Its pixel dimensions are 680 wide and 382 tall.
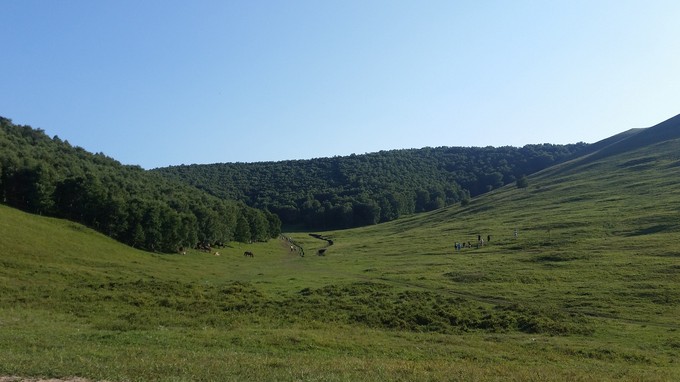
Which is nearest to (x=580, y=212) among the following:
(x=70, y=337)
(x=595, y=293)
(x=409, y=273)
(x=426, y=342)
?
(x=409, y=273)

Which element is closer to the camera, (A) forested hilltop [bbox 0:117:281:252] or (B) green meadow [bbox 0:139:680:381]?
(B) green meadow [bbox 0:139:680:381]

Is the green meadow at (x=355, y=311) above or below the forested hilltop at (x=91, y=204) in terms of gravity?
below

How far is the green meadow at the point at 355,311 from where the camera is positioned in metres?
21.7

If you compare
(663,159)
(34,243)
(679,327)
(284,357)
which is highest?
(663,159)

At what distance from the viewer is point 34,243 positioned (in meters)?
66.8

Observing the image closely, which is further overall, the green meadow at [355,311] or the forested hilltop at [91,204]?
the forested hilltop at [91,204]

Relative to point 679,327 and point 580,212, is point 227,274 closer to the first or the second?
point 679,327

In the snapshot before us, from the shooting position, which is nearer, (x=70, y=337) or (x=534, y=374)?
(x=534, y=374)

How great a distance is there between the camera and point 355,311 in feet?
138

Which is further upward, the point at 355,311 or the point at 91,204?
the point at 91,204

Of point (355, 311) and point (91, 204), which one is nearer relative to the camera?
point (355, 311)

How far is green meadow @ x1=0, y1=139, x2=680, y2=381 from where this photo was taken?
854 inches

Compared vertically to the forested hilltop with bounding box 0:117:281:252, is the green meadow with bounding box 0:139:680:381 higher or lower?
lower

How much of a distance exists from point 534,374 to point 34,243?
6605cm
